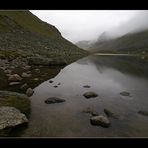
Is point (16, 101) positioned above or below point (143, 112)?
above

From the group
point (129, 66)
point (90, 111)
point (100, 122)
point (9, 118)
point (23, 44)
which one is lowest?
point (129, 66)

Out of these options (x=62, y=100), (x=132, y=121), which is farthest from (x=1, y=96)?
(x=132, y=121)

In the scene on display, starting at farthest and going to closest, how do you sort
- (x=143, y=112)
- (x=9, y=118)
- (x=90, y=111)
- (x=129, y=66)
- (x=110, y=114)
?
1. (x=129, y=66)
2. (x=143, y=112)
3. (x=90, y=111)
4. (x=110, y=114)
5. (x=9, y=118)

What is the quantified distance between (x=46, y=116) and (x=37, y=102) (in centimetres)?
259

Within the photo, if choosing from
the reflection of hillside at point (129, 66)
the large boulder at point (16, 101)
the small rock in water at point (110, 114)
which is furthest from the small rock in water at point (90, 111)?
the reflection of hillside at point (129, 66)

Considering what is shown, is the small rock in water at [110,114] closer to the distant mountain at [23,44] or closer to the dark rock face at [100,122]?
the dark rock face at [100,122]

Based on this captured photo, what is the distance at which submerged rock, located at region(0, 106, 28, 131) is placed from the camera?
7.64 meters

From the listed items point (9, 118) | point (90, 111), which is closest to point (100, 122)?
point (90, 111)

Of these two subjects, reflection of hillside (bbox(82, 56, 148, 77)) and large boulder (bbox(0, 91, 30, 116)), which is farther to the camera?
reflection of hillside (bbox(82, 56, 148, 77))

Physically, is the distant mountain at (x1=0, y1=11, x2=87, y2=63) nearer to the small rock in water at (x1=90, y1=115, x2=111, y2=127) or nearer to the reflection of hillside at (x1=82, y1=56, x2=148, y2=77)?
the reflection of hillside at (x1=82, y1=56, x2=148, y2=77)

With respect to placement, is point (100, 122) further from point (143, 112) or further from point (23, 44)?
point (23, 44)

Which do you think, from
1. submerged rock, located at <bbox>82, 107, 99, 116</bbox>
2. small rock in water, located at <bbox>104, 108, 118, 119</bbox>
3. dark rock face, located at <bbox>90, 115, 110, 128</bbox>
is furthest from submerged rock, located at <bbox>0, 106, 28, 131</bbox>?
small rock in water, located at <bbox>104, 108, 118, 119</bbox>

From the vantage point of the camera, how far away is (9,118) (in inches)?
312

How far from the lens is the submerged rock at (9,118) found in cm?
764
